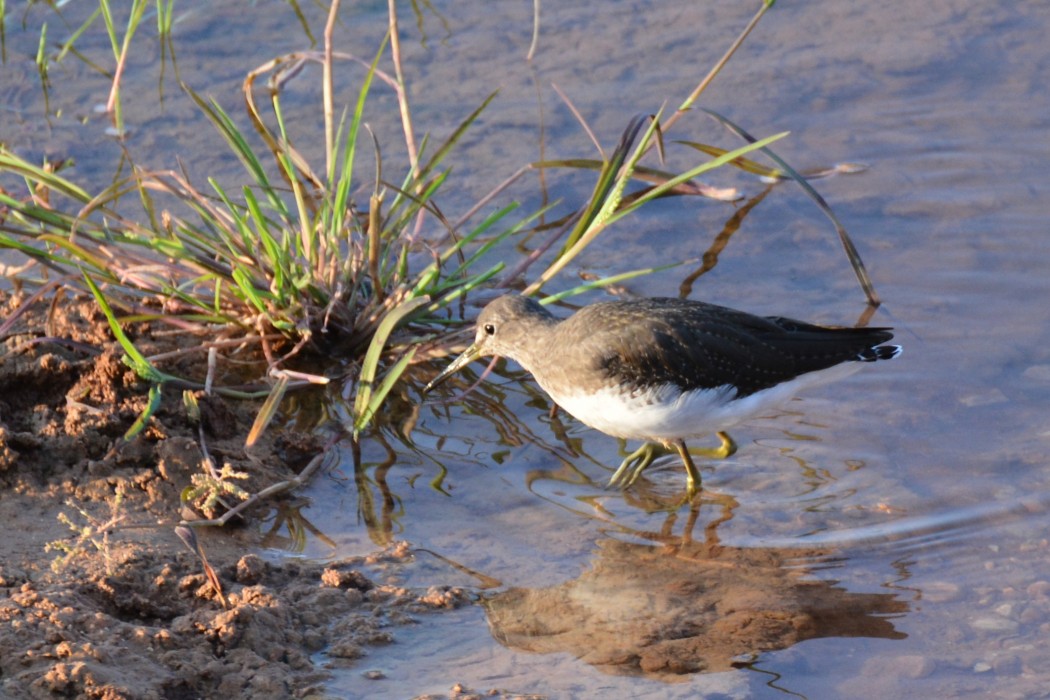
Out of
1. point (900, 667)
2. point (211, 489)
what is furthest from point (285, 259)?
point (900, 667)

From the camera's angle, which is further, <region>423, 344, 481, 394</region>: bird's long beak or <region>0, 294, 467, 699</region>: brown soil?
<region>423, 344, 481, 394</region>: bird's long beak

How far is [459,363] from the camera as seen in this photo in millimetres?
5805

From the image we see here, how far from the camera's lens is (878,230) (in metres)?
7.07

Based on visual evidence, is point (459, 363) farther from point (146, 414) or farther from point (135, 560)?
point (135, 560)

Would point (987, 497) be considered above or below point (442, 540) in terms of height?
below

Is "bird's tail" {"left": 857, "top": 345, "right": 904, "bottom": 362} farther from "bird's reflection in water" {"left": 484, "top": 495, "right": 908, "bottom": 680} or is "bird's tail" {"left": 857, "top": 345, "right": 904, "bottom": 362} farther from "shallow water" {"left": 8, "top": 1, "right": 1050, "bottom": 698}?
"bird's reflection in water" {"left": 484, "top": 495, "right": 908, "bottom": 680}

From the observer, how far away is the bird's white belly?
516cm

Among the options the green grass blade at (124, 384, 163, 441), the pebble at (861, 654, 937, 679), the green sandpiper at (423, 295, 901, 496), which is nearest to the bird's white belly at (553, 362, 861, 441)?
the green sandpiper at (423, 295, 901, 496)

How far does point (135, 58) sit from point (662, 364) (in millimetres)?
5221

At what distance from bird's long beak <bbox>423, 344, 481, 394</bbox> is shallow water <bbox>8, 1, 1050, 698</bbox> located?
11cm

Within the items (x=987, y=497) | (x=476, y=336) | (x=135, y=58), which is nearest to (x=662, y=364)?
(x=476, y=336)

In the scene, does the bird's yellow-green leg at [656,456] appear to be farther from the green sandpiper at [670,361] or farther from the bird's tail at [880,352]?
the bird's tail at [880,352]

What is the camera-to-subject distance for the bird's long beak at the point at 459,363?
576 centimetres

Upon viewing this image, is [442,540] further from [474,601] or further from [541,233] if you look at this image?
[541,233]
